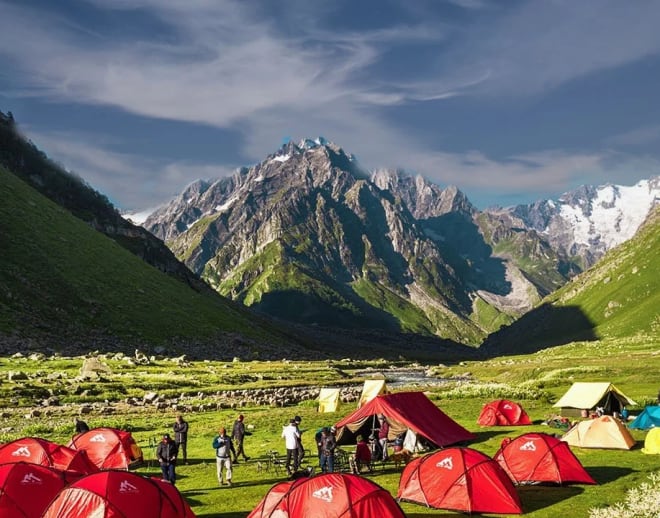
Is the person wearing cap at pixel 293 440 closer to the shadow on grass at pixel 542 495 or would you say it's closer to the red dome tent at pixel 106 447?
the red dome tent at pixel 106 447

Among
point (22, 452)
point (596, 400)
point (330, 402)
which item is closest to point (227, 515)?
point (22, 452)

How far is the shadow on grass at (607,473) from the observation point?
29386 mm

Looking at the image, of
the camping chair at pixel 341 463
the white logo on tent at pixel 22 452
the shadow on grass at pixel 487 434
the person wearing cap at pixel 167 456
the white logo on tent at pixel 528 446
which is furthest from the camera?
the shadow on grass at pixel 487 434

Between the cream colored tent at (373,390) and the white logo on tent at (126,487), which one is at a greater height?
the cream colored tent at (373,390)

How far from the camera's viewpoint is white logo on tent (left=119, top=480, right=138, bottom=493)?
20391 mm

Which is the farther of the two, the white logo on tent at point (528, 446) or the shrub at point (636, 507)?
the white logo on tent at point (528, 446)

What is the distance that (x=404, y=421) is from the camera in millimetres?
39125

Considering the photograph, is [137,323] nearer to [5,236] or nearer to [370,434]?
[5,236]

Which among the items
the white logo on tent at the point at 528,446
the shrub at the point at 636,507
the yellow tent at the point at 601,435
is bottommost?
the shrub at the point at 636,507

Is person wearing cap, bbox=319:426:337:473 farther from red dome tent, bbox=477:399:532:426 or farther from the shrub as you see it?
red dome tent, bbox=477:399:532:426

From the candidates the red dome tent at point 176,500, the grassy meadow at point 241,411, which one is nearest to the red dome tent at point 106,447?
the grassy meadow at point 241,411

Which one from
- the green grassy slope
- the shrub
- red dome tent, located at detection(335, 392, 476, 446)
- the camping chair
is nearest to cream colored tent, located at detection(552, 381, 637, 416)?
red dome tent, located at detection(335, 392, 476, 446)

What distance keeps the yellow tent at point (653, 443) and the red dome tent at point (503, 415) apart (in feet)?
49.8

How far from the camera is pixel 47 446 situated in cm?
2856
